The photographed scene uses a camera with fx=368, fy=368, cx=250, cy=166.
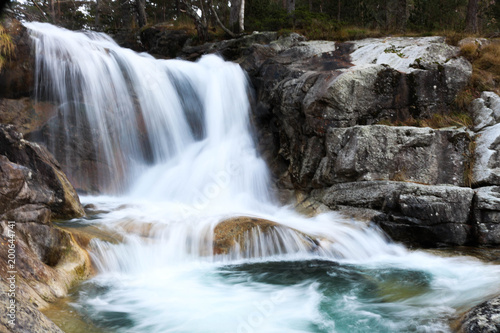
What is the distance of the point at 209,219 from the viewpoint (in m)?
7.29

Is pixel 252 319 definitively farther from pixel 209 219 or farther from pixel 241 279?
pixel 209 219

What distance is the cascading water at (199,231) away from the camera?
466 cm

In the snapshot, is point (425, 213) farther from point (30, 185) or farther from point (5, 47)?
point (5, 47)

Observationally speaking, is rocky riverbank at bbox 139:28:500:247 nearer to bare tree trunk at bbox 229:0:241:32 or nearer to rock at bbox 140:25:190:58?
bare tree trunk at bbox 229:0:241:32

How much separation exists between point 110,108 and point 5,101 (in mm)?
2537

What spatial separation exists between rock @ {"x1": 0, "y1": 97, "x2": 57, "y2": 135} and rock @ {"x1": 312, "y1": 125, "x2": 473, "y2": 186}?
25.1 feet

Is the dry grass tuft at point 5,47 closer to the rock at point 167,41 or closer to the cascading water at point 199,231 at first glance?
the cascading water at point 199,231

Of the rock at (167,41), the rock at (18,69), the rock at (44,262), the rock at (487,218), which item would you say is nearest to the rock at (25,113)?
the rock at (18,69)

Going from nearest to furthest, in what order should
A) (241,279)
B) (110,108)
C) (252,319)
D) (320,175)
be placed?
(252,319)
(241,279)
(320,175)
(110,108)

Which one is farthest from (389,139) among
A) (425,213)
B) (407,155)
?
(425,213)

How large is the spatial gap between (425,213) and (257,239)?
3.16 meters

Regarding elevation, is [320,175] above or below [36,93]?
below

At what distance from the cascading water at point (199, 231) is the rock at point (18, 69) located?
28cm

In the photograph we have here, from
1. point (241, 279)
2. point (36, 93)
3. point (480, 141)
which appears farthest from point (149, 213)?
point (480, 141)
